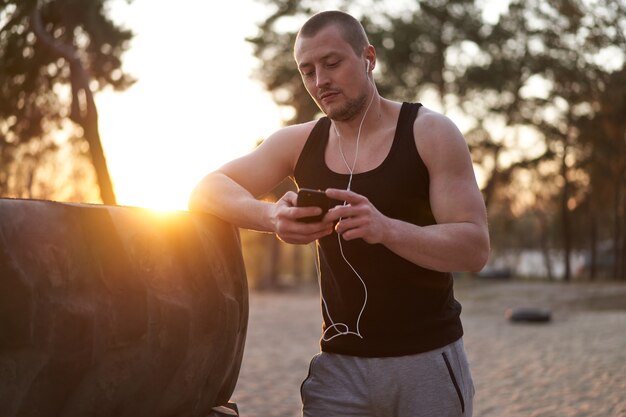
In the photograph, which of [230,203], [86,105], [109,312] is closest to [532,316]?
[86,105]

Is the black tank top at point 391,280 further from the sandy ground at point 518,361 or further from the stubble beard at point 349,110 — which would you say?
the sandy ground at point 518,361

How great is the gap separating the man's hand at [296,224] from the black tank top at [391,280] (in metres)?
0.30

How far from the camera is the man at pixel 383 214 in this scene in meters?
2.07

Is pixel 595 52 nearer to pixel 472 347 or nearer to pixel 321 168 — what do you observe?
pixel 472 347

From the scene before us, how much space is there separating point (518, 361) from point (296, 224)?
8.53 metres

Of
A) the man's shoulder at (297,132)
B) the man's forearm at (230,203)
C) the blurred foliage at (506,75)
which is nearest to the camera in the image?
the man's forearm at (230,203)

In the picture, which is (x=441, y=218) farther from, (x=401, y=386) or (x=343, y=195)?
(x=401, y=386)

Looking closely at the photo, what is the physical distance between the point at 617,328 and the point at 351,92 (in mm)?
12120

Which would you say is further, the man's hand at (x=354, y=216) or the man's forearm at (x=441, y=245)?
the man's forearm at (x=441, y=245)

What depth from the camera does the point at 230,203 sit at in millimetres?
2123

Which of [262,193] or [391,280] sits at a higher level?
[262,193]

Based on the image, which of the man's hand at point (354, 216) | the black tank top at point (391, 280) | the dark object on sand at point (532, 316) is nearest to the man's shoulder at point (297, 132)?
the black tank top at point (391, 280)

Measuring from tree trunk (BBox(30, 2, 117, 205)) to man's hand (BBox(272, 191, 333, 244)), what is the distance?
30.5ft

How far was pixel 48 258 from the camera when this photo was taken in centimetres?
149
